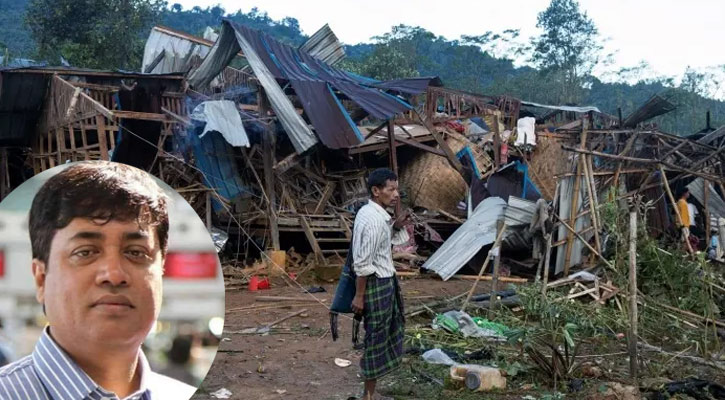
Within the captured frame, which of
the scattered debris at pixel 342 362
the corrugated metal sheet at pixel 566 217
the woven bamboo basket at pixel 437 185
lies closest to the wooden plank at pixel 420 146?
the woven bamboo basket at pixel 437 185

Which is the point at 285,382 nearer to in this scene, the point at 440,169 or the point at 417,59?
the point at 440,169

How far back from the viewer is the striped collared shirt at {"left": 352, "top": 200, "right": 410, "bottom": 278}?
3.93 meters

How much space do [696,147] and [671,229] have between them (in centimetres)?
159

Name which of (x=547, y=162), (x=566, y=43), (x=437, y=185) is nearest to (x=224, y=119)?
(x=437, y=185)

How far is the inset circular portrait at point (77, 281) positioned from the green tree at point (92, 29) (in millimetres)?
18374

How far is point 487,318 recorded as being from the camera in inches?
281

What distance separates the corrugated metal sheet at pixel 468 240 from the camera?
1063 centimetres

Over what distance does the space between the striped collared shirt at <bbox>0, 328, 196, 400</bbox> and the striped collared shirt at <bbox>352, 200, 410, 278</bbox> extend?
3.12 m

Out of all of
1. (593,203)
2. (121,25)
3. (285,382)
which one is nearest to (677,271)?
(593,203)

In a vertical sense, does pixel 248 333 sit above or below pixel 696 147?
below

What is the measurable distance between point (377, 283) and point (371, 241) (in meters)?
0.29

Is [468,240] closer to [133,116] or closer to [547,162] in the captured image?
[547,162]

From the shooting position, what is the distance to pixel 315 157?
470 inches

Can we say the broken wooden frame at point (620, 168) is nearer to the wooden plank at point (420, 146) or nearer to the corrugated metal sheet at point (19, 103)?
the wooden plank at point (420, 146)
